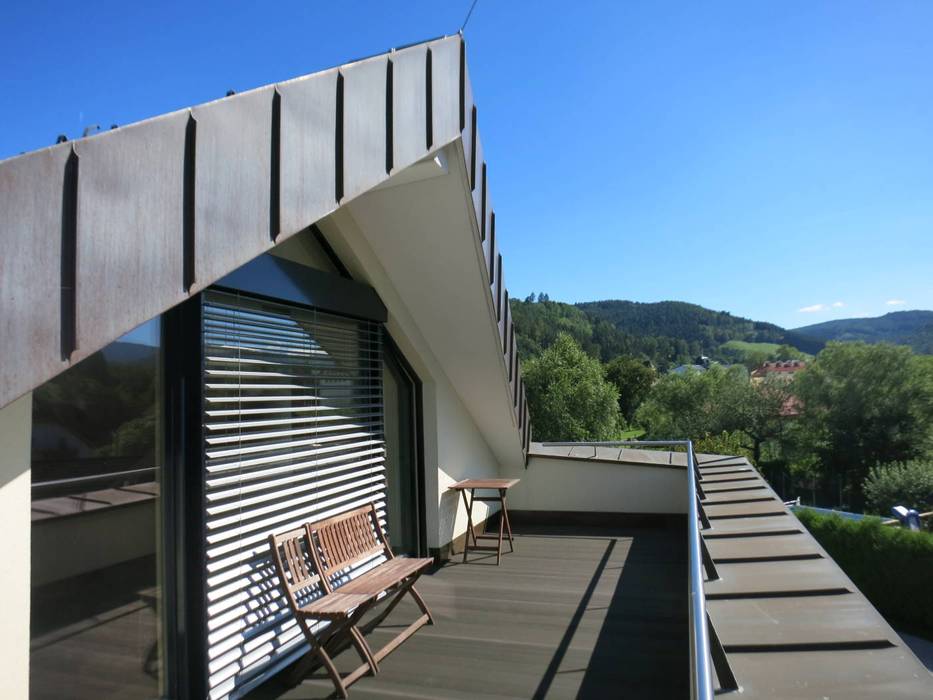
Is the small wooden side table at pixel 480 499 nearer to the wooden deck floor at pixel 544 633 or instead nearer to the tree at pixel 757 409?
the wooden deck floor at pixel 544 633

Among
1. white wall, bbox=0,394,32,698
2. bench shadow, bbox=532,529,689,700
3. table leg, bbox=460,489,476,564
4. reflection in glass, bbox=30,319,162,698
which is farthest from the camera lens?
table leg, bbox=460,489,476,564

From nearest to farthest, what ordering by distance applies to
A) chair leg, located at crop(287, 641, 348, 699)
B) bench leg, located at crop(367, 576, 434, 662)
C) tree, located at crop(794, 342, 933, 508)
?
chair leg, located at crop(287, 641, 348, 699) < bench leg, located at crop(367, 576, 434, 662) < tree, located at crop(794, 342, 933, 508)

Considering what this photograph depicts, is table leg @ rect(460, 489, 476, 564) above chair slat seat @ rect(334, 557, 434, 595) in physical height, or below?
below

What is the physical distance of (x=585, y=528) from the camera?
8344mm

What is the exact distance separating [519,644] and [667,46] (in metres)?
6.18

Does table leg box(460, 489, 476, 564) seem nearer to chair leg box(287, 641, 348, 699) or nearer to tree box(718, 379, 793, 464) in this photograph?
chair leg box(287, 641, 348, 699)

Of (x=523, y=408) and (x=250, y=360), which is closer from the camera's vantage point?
(x=250, y=360)

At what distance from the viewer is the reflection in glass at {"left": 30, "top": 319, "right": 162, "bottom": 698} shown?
263cm

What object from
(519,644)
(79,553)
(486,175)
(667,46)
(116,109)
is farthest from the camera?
(667,46)

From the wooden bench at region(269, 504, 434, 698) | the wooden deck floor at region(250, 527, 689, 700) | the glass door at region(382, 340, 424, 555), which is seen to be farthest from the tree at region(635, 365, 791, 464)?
the wooden bench at region(269, 504, 434, 698)

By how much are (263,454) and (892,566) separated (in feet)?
62.7

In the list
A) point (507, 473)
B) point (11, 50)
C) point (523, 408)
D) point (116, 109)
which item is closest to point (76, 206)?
point (116, 109)

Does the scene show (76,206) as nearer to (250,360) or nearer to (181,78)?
(250,360)

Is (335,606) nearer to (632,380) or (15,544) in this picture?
(15,544)
